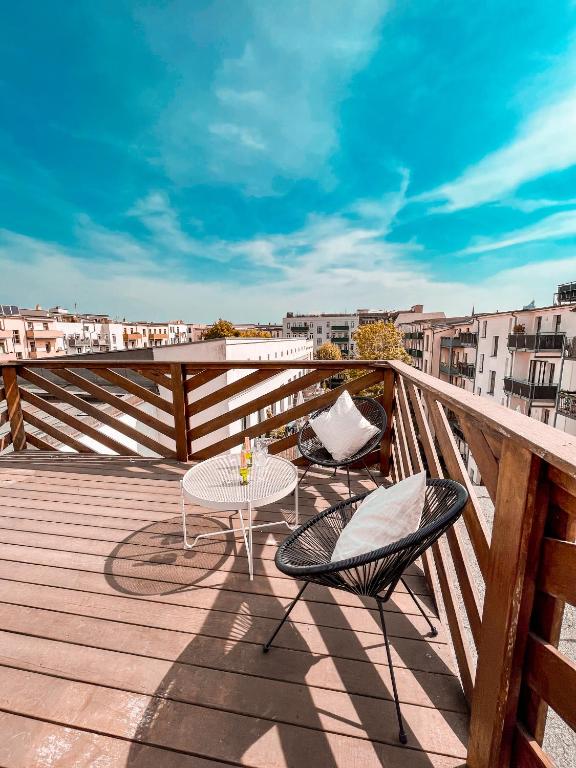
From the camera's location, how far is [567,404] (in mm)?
14305

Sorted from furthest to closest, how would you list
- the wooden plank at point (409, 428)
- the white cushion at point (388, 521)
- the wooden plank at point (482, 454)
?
the wooden plank at point (409, 428)
the white cushion at point (388, 521)
the wooden plank at point (482, 454)

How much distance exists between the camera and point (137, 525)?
2406mm

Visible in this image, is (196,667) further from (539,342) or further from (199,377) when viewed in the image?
(539,342)

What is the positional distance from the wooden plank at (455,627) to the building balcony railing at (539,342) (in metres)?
16.9

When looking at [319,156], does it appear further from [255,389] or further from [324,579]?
[324,579]

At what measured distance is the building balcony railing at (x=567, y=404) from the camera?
45.3 ft

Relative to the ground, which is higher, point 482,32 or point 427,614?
point 482,32

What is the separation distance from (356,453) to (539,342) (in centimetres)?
1657

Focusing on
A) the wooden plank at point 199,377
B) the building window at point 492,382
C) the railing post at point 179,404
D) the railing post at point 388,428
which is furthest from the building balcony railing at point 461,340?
the railing post at point 179,404

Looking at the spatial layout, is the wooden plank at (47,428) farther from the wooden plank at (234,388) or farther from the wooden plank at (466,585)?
the wooden plank at (466,585)

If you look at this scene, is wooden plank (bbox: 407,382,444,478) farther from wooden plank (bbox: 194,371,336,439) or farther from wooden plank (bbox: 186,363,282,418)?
wooden plank (bbox: 186,363,282,418)

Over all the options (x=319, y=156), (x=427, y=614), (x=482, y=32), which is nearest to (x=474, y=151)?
(x=319, y=156)

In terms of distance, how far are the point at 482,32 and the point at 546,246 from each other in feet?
89.9

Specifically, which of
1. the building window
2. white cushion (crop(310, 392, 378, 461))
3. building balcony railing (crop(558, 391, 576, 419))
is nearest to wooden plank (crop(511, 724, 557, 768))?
white cushion (crop(310, 392, 378, 461))
